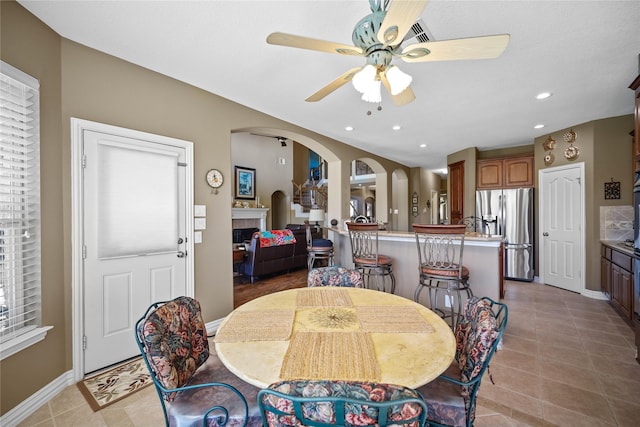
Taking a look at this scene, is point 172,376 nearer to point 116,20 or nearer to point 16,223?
point 16,223

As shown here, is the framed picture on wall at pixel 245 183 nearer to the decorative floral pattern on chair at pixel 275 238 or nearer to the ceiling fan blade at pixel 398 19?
the decorative floral pattern on chair at pixel 275 238

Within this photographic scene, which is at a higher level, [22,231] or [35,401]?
[22,231]

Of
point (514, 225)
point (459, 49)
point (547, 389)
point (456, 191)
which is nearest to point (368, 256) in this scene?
point (547, 389)

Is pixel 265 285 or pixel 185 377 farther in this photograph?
pixel 265 285

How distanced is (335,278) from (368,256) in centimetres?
109

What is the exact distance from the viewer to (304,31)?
1892 millimetres

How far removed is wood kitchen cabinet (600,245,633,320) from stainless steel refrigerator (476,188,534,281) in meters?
1.03

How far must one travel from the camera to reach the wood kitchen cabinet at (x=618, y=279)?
2.77 m

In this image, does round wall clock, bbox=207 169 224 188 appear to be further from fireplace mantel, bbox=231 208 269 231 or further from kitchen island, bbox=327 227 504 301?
fireplace mantel, bbox=231 208 269 231

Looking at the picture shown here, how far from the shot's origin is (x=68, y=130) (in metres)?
2.00

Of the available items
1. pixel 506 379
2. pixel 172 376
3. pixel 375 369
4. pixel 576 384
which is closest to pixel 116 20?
pixel 172 376

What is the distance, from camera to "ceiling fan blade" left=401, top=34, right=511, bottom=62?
1329 millimetres

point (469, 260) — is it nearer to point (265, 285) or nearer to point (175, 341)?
point (175, 341)

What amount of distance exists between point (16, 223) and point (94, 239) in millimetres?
481
